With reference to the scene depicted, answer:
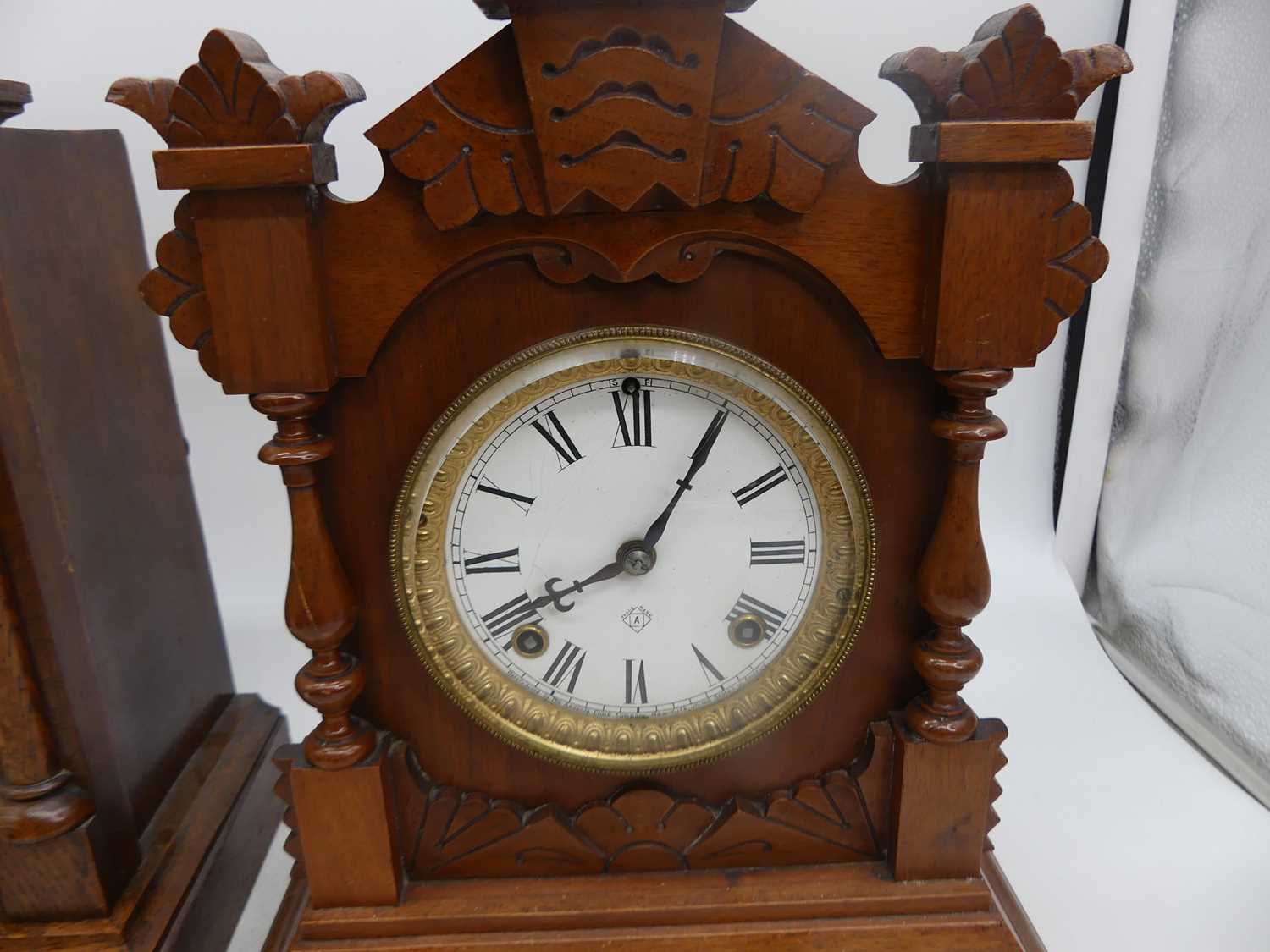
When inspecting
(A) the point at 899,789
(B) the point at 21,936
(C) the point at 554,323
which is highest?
(C) the point at 554,323

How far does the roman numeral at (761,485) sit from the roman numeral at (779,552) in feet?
0.14

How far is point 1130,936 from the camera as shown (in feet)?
3.58

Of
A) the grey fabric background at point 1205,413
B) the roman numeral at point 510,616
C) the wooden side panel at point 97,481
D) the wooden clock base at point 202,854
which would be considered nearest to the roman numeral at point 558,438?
the roman numeral at point 510,616

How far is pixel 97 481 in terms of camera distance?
41.3 inches

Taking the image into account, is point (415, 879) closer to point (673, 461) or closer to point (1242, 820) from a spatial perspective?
point (673, 461)

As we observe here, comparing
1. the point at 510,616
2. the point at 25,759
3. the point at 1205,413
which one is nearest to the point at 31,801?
the point at 25,759

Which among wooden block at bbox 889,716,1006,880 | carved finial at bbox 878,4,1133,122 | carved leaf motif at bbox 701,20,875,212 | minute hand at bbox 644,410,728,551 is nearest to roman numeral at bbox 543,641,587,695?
minute hand at bbox 644,410,728,551

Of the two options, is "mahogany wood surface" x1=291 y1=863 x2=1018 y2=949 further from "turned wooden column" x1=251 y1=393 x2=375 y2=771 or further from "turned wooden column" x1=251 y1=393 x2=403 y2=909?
"turned wooden column" x1=251 y1=393 x2=375 y2=771

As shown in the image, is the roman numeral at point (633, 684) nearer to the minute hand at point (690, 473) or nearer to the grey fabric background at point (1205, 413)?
the minute hand at point (690, 473)

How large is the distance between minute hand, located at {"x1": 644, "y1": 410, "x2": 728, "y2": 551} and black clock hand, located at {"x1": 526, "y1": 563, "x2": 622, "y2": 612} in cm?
4

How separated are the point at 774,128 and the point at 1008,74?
0.17m

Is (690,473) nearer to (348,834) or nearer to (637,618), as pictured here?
(637,618)

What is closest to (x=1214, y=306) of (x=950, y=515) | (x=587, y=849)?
(x=950, y=515)

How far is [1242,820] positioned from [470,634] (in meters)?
1.00
